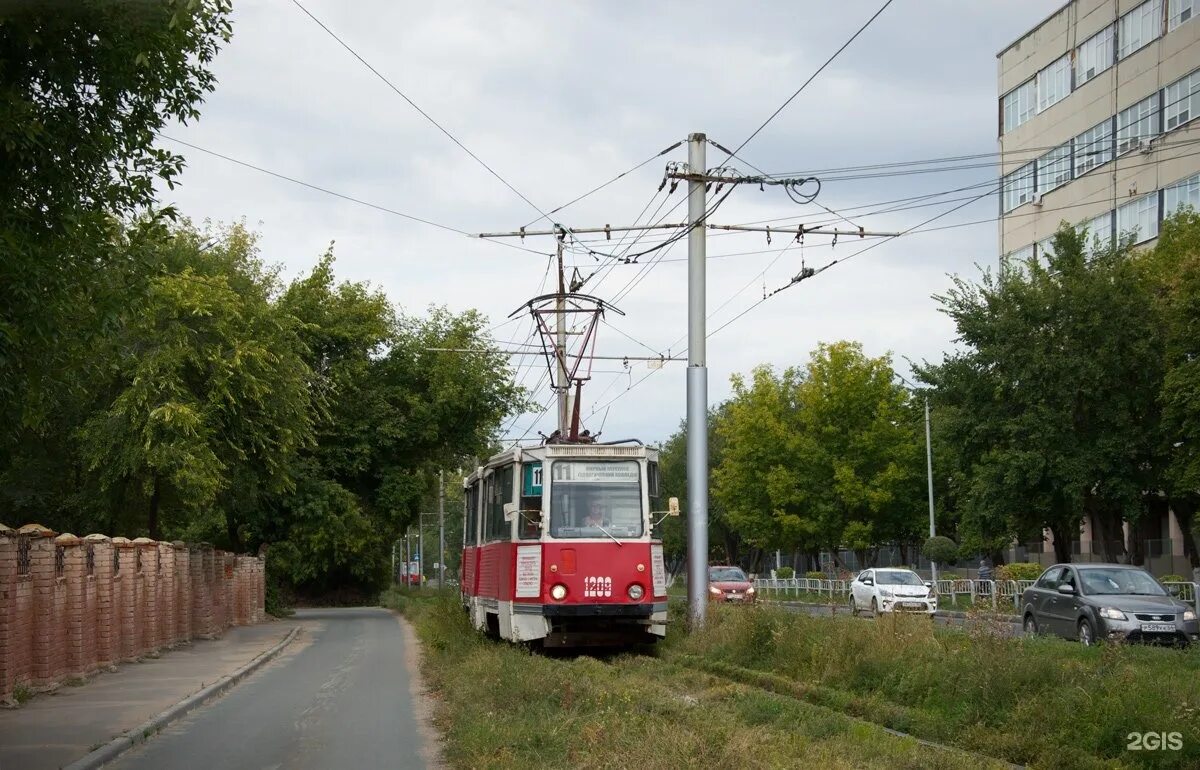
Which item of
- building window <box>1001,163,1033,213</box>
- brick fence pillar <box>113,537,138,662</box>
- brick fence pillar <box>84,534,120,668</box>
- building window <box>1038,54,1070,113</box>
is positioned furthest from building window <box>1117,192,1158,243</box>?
brick fence pillar <box>84,534,120,668</box>

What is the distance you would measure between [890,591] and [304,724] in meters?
23.2

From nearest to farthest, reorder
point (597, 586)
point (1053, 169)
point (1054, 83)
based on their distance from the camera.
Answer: point (597, 586)
point (1054, 83)
point (1053, 169)

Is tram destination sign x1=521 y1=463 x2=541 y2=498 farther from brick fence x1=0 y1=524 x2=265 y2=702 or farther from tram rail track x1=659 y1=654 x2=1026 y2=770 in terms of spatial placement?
brick fence x1=0 y1=524 x2=265 y2=702

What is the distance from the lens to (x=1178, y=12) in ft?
141

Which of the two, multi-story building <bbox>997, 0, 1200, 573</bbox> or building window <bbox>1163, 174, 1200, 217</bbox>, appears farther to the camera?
multi-story building <bbox>997, 0, 1200, 573</bbox>

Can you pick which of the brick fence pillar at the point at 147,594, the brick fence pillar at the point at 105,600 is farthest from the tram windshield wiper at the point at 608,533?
the brick fence pillar at the point at 147,594

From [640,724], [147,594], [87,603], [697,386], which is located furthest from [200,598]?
[640,724]

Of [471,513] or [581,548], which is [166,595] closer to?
[471,513]

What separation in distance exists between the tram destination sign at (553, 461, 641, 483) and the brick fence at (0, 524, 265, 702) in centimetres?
750

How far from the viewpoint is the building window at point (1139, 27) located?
44.3 m

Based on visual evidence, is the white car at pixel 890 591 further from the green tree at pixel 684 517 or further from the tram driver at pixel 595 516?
the green tree at pixel 684 517

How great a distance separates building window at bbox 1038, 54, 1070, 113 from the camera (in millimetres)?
50344

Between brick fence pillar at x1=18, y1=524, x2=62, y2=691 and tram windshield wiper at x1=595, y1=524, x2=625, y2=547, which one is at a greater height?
tram windshield wiper at x1=595, y1=524, x2=625, y2=547

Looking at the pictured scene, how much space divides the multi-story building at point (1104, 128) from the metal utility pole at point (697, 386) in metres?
19.3
